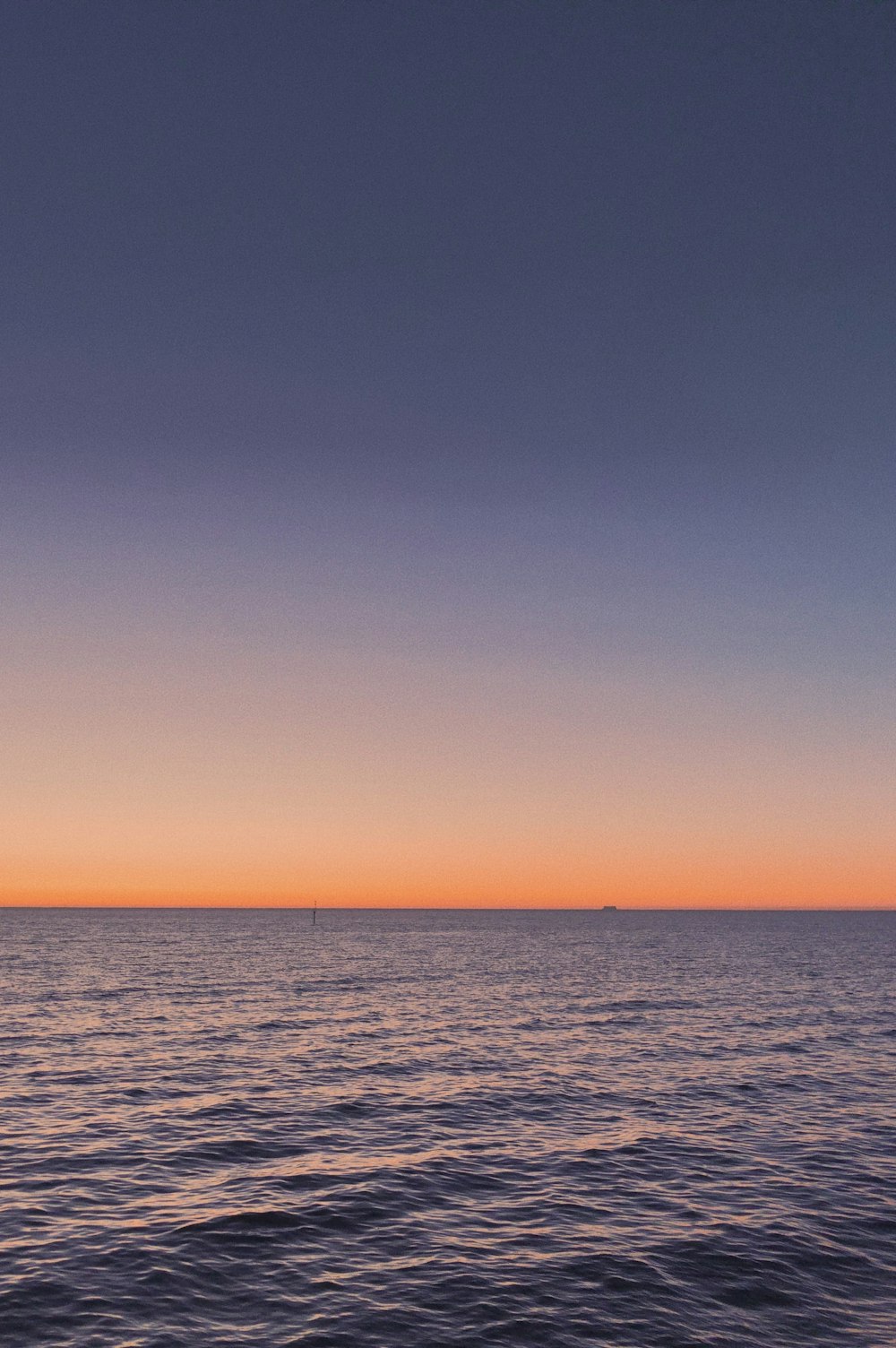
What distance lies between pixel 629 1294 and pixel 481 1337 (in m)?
3.74

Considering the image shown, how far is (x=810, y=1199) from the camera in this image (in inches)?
987

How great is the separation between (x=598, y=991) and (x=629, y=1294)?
2397 inches

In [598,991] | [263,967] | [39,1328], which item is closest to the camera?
[39,1328]

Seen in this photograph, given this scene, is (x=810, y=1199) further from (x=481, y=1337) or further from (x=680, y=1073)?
(x=680, y=1073)

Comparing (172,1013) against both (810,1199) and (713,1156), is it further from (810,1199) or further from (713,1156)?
(810,1199)

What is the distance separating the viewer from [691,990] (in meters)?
78.7

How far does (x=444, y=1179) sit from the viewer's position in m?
26.2

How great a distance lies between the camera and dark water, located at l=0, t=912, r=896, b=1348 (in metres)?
17.9

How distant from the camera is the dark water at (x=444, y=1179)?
1788 cm

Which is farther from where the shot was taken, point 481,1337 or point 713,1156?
point 713,1156

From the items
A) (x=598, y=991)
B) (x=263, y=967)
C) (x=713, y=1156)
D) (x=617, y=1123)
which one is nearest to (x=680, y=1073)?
(x=617, y=1123)

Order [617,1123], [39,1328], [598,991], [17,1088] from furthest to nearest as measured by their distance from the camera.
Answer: [598,991], [17,1088], [617,1123], [39,1328]

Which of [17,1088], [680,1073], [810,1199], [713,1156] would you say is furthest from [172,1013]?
[810,1199]

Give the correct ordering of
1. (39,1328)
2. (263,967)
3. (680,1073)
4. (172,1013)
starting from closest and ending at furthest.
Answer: (39,1328) < (680,1073) < (172,1013) < (263,967)
